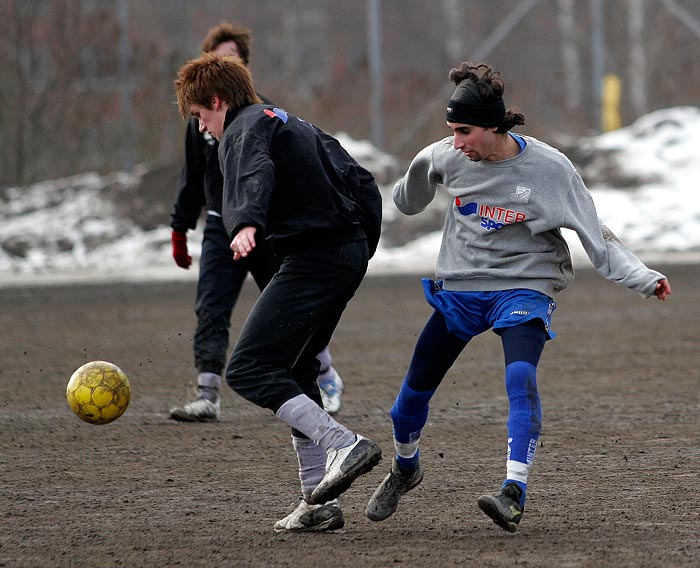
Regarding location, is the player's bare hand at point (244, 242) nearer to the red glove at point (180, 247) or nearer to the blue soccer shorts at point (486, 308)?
the blue soccer shorts at point (486, 308)

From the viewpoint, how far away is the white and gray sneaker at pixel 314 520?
507 cm

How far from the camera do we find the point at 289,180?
5.02 metres

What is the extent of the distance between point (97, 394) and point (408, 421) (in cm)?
186

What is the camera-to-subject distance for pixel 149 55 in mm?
23188

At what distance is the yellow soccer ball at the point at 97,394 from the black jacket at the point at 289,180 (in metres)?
1.74

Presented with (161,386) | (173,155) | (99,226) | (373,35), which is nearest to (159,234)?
(99,226)

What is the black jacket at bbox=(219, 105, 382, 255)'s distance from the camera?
4.83m

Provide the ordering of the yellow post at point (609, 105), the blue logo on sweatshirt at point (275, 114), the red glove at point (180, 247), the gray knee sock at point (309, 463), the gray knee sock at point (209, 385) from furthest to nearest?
the yellow post at point (609, 105)
the red glove at point (180, 247)
the gray knee sock at point (209, 385)
the gray knee sock at point (309, 463)
the blue logo on sweatshirt at point (275, 114)

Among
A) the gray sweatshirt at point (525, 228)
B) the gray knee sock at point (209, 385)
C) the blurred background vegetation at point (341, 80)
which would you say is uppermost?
the gray sweatshirt at point (525, 228)

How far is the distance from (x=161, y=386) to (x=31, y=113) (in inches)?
529

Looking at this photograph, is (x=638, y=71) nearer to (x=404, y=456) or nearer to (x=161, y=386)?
(x=161, y=386)

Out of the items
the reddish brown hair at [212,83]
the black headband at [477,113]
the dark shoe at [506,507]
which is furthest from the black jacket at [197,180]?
the dark shoe at [506,507]

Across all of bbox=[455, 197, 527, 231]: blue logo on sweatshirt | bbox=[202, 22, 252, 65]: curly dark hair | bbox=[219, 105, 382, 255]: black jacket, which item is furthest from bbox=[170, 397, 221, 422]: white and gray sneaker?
bbox=[455, 197, 527, 231]: blue logo on sweatshirt

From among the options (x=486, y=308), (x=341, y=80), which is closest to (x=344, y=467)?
(x=486, y=308)
